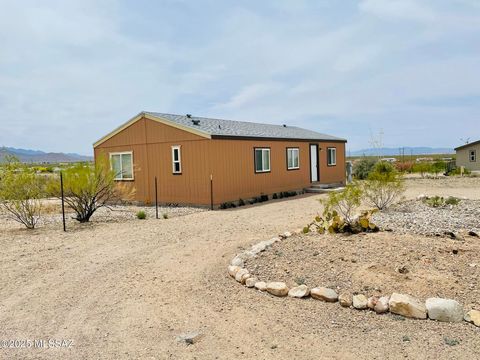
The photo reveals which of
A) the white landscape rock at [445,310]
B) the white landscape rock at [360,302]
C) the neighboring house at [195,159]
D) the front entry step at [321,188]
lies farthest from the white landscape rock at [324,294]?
the front entry step at [321,188]

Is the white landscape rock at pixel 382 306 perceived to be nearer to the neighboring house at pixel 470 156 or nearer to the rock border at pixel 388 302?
the rock border at pixel 388 302

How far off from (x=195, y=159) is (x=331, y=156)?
10.3 meters

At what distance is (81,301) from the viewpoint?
470 centimetres

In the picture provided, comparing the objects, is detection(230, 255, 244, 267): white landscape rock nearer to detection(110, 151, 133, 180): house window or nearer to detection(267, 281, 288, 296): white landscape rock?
detection(267, 281, 288, 296): white landscape rock

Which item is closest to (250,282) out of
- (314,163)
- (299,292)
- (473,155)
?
(299,292)

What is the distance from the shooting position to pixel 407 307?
382cm

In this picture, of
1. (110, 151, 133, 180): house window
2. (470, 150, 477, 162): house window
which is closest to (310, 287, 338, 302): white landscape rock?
(110, 151, 133, 180): house window

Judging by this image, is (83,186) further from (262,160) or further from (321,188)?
(321,188)

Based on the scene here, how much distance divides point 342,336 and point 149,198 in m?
12.3

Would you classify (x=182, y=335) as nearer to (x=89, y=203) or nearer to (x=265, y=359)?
(x=265, y=359)

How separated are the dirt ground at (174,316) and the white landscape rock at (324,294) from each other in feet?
0.26

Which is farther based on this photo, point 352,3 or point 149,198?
point 149,198

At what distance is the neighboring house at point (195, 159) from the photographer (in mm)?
13414

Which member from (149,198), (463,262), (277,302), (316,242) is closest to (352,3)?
(316,242)
